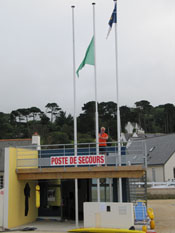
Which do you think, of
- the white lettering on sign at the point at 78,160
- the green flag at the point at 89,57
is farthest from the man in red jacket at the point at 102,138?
the green flag at the point at 89,57

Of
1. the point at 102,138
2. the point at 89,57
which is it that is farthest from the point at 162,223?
the point at 89,57

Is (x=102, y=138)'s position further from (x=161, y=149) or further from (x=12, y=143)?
(x=161, y=149)

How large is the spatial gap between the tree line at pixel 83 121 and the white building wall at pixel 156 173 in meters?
20.5

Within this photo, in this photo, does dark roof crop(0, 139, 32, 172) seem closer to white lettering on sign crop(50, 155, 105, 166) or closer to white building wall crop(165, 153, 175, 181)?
white lettering on sign crop(50, 155, 105, 166)

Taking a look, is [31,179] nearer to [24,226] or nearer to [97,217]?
[24,226]

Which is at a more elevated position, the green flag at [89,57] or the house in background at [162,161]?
the green flag at [89,57]

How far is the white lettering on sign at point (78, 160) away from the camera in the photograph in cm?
1764

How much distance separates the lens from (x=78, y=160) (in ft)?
58.9

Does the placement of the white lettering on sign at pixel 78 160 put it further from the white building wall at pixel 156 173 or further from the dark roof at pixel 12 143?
the white building wall at pixel 156 173

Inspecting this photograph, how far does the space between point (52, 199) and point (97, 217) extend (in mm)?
5276

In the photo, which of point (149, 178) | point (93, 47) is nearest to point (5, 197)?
point (93, 47)

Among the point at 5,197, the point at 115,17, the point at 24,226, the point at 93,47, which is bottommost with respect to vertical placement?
the point at 24,226

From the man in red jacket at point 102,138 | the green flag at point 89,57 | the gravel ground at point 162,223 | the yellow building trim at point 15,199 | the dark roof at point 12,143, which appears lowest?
the gravel ground at point 162,223

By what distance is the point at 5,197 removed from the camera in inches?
693
